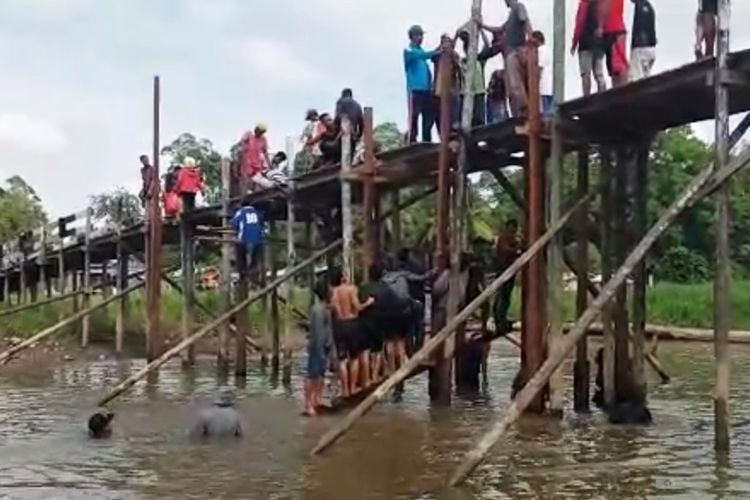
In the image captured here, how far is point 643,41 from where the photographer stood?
1440cm

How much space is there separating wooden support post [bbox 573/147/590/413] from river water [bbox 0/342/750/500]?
1.81 ft

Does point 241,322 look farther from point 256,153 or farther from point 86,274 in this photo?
point 86,274

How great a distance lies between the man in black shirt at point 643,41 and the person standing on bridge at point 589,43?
54cm

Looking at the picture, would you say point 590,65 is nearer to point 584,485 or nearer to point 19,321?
point 584,485

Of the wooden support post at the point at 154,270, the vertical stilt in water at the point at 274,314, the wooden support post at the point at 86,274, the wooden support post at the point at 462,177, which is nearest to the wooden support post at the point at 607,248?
the wooden support post at the point at 462,177

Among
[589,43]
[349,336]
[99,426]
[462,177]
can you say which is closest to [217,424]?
[99,426]

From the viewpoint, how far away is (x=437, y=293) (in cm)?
1681

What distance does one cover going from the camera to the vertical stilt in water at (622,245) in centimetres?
1582

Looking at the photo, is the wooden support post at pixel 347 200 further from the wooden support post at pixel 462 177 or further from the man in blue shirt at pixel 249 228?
the man in blue shirt at pixel 249 228

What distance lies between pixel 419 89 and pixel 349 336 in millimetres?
3568

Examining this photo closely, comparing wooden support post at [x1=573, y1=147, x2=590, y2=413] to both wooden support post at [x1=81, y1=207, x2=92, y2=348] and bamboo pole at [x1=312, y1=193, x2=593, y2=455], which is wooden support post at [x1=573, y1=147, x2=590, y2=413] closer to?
bamboo pole at [x1=312, y1=193, x2=593, y2=455]

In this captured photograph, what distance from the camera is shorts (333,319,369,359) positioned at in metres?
16.3

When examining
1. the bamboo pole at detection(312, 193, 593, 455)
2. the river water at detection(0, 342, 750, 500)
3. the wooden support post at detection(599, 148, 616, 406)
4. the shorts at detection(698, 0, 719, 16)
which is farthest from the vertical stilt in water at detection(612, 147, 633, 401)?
the shorts at detection(698, 0, 719, 16)

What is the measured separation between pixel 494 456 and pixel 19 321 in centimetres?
2134
